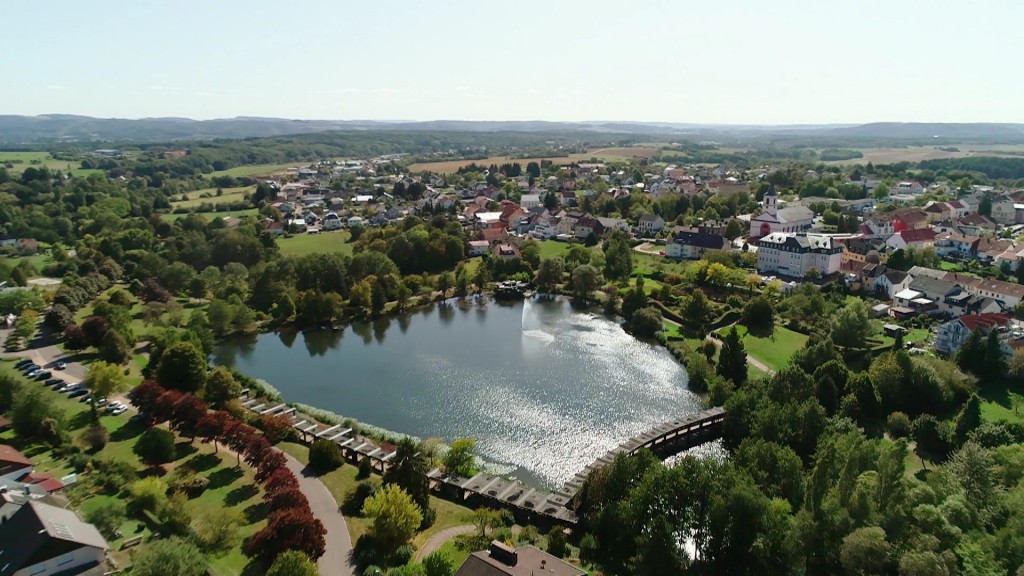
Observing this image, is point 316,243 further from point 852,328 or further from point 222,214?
point 852,328

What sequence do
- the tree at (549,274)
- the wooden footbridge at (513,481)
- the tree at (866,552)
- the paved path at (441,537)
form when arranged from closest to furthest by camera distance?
the tree at (866,552), the paved path at (441,537), the wooden footbridge at (513,481), the tree at (549,274)

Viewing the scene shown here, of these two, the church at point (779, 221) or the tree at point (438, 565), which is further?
the church at point (779, 221)

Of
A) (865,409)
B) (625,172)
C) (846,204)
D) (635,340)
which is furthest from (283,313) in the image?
(625,172)

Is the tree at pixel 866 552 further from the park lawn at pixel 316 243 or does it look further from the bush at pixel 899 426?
the park lawn at pixel 316 243

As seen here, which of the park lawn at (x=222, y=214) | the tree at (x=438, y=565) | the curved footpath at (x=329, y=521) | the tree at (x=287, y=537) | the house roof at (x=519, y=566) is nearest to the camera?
the house roof at (x=519, y=566)

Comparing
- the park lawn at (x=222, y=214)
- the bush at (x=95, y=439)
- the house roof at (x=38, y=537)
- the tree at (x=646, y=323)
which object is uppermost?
the house roof at (x=38, y=537)

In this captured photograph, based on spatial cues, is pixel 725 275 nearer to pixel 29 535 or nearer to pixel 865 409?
pixel 865 409

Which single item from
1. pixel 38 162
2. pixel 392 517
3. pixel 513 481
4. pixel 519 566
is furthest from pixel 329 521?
pixel 38 162

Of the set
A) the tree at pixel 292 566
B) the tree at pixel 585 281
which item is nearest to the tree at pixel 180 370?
the tree at pixel 292 566
